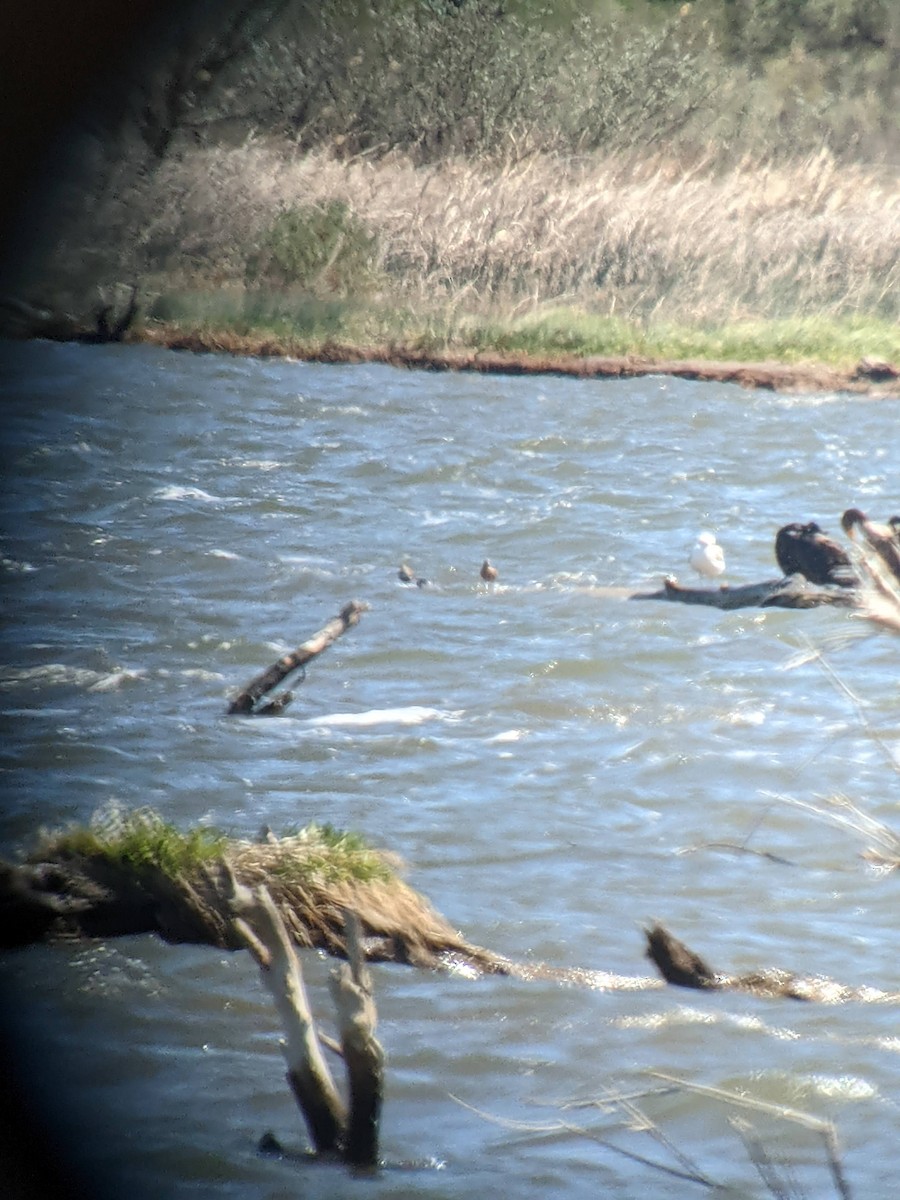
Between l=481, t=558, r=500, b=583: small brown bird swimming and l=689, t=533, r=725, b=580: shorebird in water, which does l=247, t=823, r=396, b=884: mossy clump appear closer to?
l=481, t=558, r=500, b=583: small brown bird swimming

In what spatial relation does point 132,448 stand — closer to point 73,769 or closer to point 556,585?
point 73,769

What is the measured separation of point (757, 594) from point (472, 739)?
0.53 meters

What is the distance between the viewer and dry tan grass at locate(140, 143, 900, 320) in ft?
7.82

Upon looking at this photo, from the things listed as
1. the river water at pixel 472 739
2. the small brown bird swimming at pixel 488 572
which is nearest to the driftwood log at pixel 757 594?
the river water at pixel 472 739

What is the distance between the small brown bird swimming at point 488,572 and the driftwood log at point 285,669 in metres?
0.22

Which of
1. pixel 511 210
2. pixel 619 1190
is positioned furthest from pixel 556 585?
pixel 619 1190

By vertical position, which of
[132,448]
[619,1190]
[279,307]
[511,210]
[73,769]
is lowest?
[619,1190]

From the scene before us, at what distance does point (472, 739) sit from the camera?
7.74 ft

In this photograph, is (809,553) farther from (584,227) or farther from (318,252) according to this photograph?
(318,252)

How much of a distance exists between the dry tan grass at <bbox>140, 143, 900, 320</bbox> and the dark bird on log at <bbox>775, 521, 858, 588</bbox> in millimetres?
432

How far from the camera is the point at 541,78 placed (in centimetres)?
245

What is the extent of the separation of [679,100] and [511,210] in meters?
0.33

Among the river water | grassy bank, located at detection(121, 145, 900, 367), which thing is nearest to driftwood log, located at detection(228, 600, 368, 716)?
the river water

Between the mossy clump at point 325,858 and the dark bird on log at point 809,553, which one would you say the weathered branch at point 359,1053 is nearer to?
the mossy clump at point 325,858
